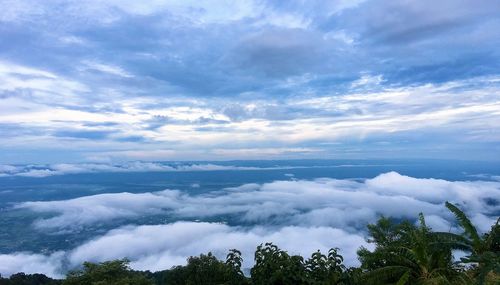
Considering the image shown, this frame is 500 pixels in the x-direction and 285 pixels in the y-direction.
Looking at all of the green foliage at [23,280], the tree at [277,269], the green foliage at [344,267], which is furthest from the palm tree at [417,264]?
the green foliage at [23,280]

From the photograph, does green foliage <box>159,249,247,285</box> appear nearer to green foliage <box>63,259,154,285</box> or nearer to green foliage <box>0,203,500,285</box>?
green foliage <box>0,203,500,285</box>

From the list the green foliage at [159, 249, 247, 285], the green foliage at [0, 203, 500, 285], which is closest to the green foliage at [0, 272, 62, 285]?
the green foliage at [0, 203, 500, 285]

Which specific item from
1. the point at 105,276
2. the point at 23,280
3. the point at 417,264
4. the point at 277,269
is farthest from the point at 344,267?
the point at 23,280

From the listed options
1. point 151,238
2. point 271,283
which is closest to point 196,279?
point 271,283

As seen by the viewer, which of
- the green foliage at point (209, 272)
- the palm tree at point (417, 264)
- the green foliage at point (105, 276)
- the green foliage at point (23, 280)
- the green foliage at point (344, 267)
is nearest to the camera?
the green foliage at point (344, 267)

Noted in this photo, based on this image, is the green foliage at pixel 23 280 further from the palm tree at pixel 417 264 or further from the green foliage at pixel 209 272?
the palm tree at pixel 417 264

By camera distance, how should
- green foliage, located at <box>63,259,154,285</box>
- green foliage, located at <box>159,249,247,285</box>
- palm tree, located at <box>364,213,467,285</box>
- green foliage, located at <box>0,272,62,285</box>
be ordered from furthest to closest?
green foliage, located at <box>0,272,62,285</box> → palm tree, located at <box>364,213,467,285</box> → green foliage, located at <box>63,259,154,285</box> → green foliage, located at <box>159,249,247,285</box>

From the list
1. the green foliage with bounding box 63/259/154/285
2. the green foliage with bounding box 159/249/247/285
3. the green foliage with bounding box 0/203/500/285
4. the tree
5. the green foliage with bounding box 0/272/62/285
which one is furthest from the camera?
the green foliage with bounding box 0/272/62/285

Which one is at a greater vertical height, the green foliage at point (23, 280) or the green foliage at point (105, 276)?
the green foliage at point (105, 276)

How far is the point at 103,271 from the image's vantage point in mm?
16188

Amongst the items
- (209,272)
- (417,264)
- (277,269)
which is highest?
(277,269)

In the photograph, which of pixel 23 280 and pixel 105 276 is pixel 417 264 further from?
pixel 23 280

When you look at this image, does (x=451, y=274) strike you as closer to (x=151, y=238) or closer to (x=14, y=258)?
(x=14, y=258)

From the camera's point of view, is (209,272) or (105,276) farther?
(105,276)
